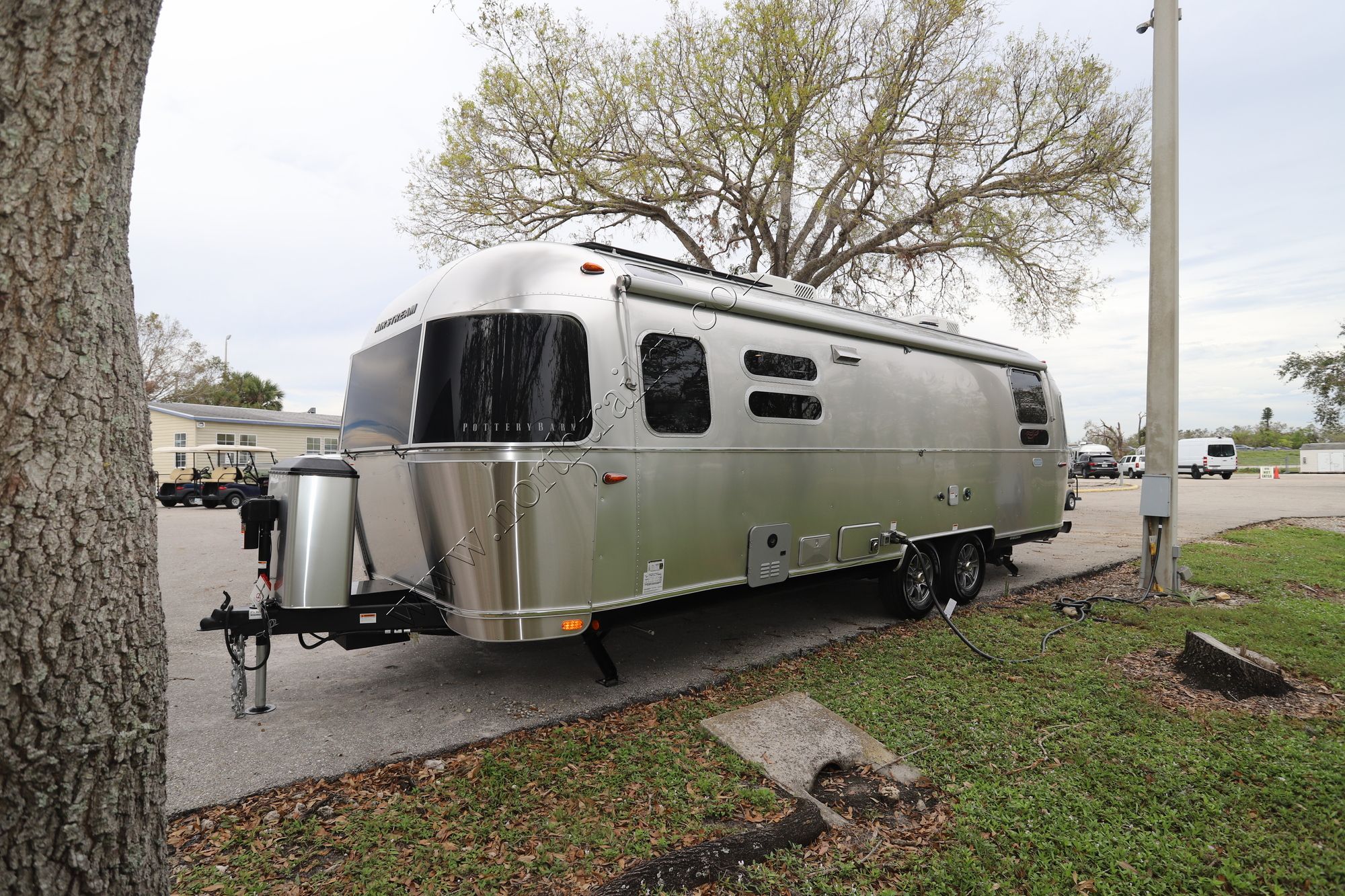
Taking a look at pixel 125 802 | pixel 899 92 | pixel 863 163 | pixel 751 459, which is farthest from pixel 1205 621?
pixel 899 92

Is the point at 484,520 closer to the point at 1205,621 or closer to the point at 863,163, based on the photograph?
the point at 1205,621

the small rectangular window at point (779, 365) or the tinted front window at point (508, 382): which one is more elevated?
the small rectangular window at point (779, 365)

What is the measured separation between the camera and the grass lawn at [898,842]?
2.83 meters

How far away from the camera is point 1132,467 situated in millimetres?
41062

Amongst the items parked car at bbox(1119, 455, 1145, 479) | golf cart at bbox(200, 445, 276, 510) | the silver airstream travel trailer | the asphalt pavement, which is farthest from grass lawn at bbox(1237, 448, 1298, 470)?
golf cart at bbox(200, 445, 276, 510)

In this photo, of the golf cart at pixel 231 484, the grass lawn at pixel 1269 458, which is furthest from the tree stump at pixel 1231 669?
the grass lawn at pixel 1269 458

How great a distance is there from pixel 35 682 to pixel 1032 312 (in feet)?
56.8

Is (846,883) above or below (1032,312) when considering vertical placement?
below

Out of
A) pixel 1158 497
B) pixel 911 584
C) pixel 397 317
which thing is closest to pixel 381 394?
pixel 397 317

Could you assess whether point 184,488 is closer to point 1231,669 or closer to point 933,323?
point 933,323

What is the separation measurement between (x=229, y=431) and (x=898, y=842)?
108 ft

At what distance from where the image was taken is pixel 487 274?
13.8ft

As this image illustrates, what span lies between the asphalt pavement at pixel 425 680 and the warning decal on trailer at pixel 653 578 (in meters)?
0.28

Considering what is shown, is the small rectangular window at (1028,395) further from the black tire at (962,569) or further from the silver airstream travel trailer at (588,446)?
the silver airstream travel trailer at (588,446)
